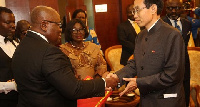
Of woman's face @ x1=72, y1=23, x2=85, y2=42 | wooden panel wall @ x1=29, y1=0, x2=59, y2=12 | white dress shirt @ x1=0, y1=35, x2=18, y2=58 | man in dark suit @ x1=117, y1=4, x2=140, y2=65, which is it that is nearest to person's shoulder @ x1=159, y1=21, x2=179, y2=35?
woman's face @ x1=72, y1=23, x2=85, y2=42

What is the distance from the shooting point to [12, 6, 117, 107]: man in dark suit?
1629 millimetres

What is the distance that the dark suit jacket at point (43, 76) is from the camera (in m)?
1.62

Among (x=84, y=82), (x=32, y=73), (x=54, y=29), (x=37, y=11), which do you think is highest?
(x=37, y=11)

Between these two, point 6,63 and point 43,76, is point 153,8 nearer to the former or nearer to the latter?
point 43,76

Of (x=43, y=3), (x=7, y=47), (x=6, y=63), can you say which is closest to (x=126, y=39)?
(x=43, y=3)

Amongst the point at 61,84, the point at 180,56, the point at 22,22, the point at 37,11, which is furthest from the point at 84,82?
the point at 22,22

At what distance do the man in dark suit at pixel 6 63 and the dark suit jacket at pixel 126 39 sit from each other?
2.25 meters

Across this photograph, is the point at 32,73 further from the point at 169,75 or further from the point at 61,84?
the point at 169,75

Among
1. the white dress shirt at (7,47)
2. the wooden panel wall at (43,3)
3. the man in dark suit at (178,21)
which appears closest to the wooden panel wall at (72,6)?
the wooden panel wall at (43,3)

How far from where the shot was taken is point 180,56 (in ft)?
6.31

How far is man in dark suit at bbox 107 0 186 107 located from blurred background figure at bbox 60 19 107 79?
1018 mm

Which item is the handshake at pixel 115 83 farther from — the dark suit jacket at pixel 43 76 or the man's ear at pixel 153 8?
the man's ear at pixel 153 8

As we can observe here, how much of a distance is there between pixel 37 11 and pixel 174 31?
1.11 m

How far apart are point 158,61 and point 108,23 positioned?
3995mm
